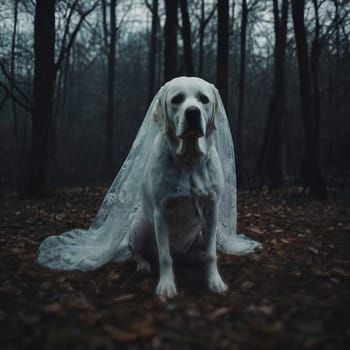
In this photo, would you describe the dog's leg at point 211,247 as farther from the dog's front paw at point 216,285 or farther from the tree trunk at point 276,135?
the tree trunk at point 276,135

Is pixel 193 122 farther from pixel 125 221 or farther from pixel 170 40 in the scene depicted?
pixel 170 40

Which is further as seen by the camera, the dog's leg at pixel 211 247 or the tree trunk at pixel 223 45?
the tree trunk at pixel 223 45

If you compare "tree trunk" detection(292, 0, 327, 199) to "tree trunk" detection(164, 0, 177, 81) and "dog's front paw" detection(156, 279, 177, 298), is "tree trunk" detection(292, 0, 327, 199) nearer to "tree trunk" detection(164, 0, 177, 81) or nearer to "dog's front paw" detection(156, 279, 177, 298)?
"tree trunk" detection(164, 0, 177, 81)

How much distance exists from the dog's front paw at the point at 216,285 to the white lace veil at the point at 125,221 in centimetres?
104

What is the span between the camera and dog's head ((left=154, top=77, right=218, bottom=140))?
9.20ft

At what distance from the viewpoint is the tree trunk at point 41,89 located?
27.2 feet

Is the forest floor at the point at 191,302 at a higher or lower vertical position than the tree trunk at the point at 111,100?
lower

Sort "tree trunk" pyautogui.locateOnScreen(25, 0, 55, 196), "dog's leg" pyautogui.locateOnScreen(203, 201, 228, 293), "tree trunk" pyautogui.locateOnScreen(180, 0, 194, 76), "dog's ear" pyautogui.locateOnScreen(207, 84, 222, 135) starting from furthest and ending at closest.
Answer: "tree trunk" pyautogui.locateOnScreen(180, 0, 194, 76), "tree trunk" pyautogui.locateOnScreen(25, 0, 55, 196), "dog's ear" pyautogui.locateOnScreen(207, 84, 222, 135), "dog's leg" pyautogui.locateOnScreen(203, 201, 228, 293)

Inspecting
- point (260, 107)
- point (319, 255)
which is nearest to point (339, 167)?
point (319, 255)

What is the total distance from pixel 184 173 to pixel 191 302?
97 cm

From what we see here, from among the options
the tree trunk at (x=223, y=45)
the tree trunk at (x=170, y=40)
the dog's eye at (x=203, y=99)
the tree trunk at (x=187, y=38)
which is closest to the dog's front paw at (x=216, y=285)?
the dog's eye at (x=203, y=99)

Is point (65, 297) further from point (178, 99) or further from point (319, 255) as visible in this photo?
point (319, 255)

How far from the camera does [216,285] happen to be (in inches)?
115

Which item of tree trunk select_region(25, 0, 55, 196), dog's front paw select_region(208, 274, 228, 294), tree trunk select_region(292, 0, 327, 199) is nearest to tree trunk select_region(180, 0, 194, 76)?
tree trunk select_region(292, 0, 327, 199)
